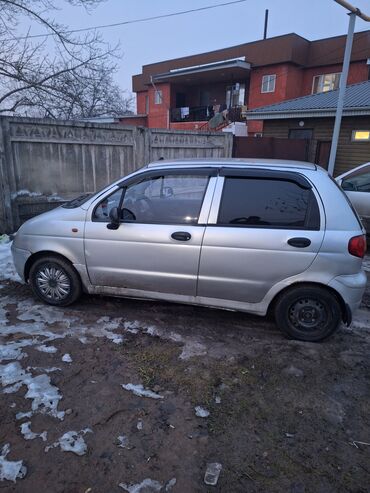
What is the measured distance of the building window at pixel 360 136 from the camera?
43.2 feet

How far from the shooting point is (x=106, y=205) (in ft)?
12.9

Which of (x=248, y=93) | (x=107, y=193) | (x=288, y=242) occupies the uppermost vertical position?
(x=248, y=93)

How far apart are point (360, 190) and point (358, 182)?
0.24 m

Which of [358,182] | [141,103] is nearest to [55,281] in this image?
[358,182]

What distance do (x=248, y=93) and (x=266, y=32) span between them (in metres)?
17.5

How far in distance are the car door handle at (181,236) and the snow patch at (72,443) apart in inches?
73.2

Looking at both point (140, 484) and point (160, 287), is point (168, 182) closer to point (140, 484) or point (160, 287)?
point (160, 287)

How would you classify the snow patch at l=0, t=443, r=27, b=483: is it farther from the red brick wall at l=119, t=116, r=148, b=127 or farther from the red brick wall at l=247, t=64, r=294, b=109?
the red brick wall at l=119, t=116, r=148, b=127

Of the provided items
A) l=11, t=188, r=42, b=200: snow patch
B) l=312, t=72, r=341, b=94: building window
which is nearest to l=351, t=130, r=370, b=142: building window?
l=11, t=188, r=42, b=200: snow patch

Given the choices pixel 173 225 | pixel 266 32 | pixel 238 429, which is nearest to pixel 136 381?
pixel 238 429

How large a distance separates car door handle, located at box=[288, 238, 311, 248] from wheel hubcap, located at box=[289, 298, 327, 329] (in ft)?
1.84

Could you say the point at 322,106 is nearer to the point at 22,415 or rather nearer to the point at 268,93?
the point at 268,93

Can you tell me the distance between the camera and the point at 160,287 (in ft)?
12.4

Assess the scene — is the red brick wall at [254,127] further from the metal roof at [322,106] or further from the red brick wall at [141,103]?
the red brick wall at [141,103]
